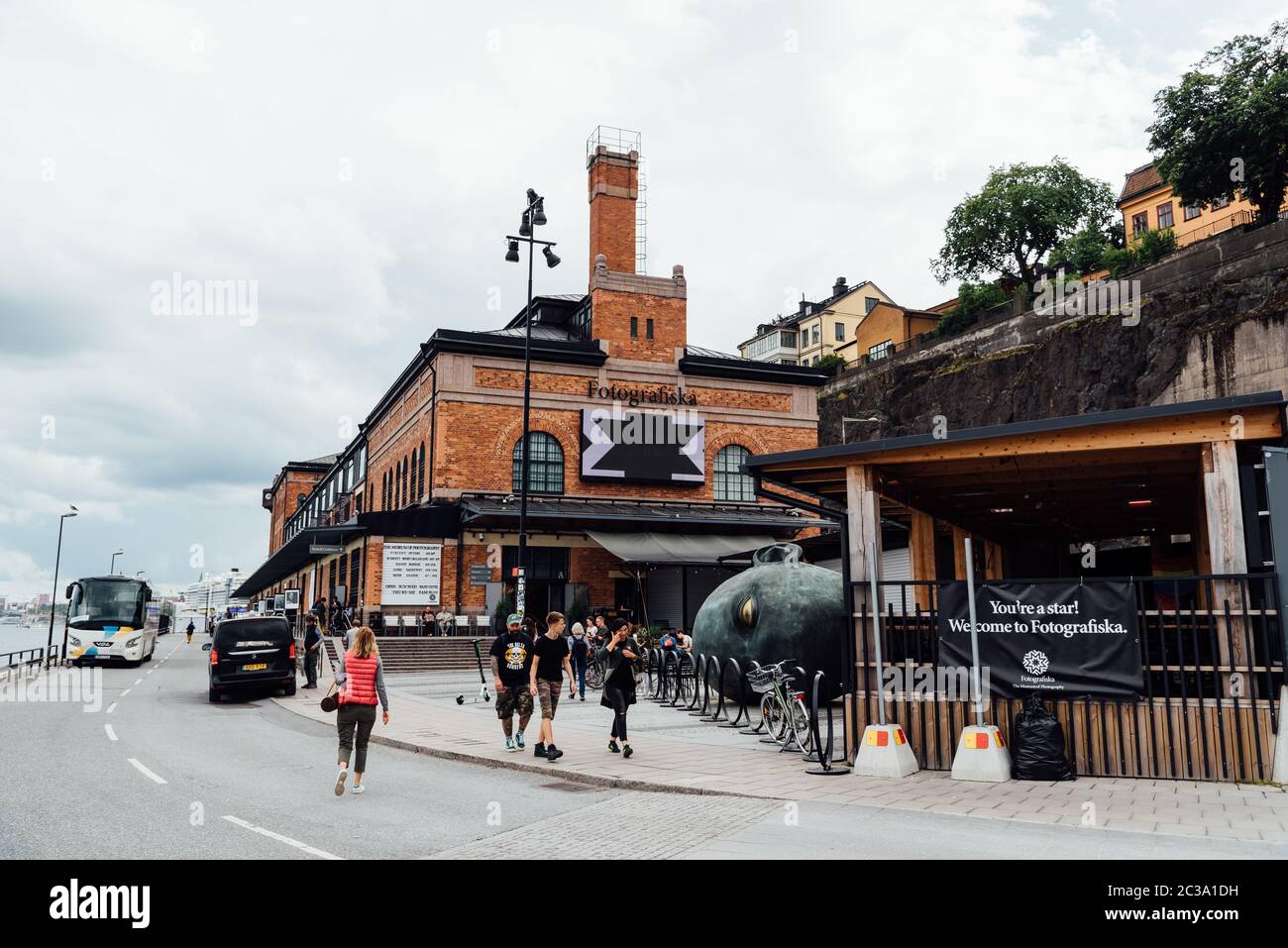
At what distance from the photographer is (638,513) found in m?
34.7

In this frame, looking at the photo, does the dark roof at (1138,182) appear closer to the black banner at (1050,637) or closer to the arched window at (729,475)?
the arched window at (729,475)

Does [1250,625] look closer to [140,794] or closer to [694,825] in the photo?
[694,825]

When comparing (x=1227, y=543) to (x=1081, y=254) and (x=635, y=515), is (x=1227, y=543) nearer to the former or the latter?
(x=635, y=515)

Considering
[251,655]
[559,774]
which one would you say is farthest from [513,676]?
[251,655]

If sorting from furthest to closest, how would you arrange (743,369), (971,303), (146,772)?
(971,303), (743,369), (146,772)

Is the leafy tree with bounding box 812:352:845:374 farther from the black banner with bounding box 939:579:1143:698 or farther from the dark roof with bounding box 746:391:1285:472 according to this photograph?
the black banner with bounding box 939:579:1143:698

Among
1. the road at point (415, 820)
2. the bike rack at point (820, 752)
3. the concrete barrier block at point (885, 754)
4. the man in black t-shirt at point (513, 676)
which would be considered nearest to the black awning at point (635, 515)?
the man in black t-shirt at point (513, 676)

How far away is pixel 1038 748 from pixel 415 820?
6166 mm

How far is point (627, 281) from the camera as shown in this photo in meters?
38.0

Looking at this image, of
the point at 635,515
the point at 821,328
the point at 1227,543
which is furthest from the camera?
the point at 821,328
